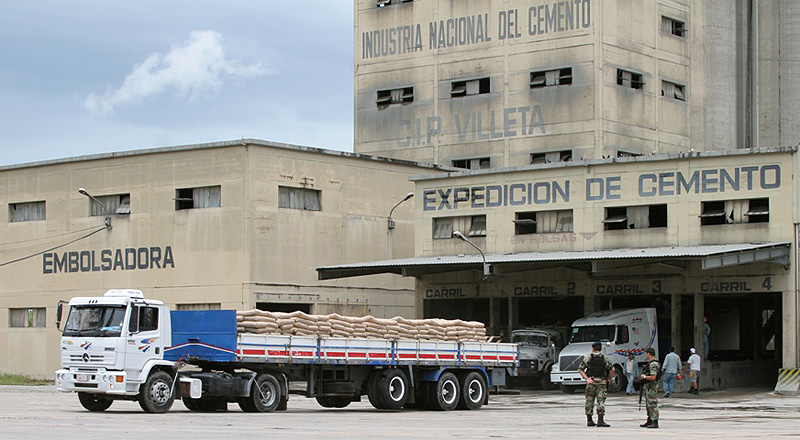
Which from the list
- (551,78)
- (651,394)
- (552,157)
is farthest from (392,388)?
(551,78)

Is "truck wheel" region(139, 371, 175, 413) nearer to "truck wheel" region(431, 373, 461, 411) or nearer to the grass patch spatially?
"truck wheel" region(431, 373, 461, 411)

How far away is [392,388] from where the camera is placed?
3058 centimetres

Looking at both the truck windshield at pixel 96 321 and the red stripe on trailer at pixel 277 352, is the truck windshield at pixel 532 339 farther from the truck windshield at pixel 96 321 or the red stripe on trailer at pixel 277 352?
the truck windshield at pixel 96 321

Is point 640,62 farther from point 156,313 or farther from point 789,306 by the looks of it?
point 156,313

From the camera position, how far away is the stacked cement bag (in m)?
28.4

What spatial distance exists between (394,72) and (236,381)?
135ft

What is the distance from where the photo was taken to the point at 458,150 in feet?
212

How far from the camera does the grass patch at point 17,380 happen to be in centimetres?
4947

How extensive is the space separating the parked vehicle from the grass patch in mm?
19246

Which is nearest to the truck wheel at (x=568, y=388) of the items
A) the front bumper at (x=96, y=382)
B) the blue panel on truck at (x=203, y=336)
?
the blue panel on truck at (x=203, y=336)

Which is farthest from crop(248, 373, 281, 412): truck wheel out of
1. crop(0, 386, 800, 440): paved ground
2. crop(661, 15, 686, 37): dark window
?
crop(661, 15, 686, 37): dark window

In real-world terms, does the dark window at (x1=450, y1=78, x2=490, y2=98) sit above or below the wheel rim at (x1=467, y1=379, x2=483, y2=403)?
above

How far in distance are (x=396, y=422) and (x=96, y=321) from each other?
735 centimetres

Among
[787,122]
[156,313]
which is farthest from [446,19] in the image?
[156,313]
